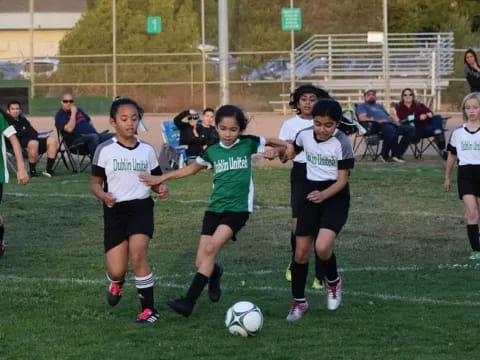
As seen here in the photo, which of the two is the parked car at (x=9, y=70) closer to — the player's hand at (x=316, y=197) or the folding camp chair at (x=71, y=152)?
the folding camp chair at (x=71, y=152)

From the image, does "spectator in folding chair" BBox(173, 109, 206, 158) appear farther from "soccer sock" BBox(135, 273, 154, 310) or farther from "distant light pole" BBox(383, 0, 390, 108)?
"distant light pole" BBox(383, 0, 390, 108)

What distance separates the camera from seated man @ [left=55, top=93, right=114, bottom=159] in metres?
17.8

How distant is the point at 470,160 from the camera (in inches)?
385

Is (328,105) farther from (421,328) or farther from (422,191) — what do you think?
(422,191)

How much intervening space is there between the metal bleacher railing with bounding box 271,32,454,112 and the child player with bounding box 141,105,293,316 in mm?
27865

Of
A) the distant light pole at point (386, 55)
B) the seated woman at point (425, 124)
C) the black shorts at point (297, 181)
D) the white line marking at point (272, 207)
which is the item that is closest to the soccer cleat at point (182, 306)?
the black shorts at point (297, 181)

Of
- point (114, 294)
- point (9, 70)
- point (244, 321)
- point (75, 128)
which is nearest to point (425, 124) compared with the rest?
point (75, 128)

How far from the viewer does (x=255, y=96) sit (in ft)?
119

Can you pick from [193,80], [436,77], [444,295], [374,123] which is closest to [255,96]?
[193,80]

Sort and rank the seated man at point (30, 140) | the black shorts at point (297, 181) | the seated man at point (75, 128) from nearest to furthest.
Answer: the black shorts at point (297, 181) → the seated man at point (30, 140) → the seated man at point (75, 128)

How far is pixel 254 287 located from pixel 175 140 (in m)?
10.7

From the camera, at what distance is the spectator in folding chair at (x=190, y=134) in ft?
59.0

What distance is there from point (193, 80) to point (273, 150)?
95.9ft

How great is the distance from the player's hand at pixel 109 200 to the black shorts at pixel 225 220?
673 millimetres
